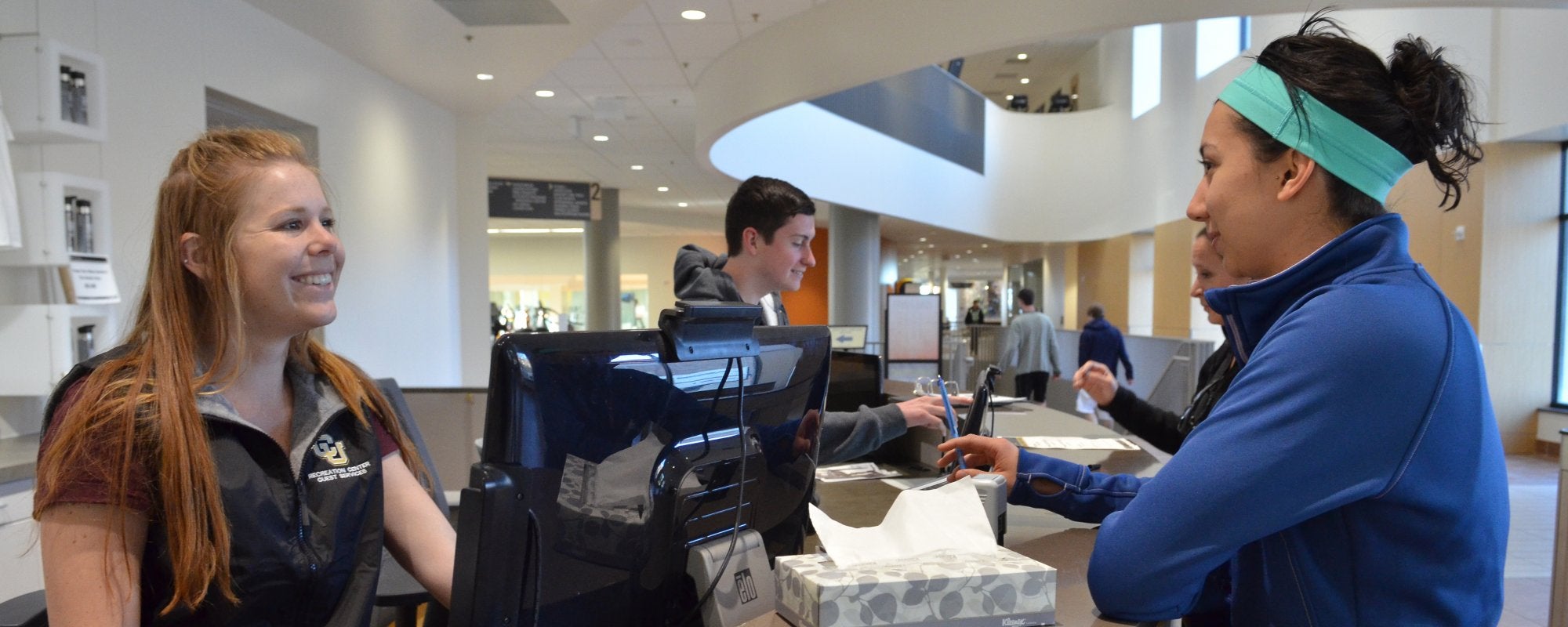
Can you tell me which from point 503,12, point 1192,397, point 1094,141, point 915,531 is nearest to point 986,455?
point 915,531

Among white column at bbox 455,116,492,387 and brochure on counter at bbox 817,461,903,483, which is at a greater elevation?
white column at bbox 455,116,492,387

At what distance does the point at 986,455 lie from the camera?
1475 millimetres

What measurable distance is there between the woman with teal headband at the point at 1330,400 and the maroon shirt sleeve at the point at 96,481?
1.25m

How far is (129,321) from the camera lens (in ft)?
4.65

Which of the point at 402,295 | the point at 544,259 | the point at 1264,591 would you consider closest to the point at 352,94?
the point at 402,295

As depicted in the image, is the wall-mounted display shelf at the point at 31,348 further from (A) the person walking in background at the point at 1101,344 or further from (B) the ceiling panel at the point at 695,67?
(A) the person walking in background at the point at 1101,344

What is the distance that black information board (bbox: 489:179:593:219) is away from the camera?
12.9 meters

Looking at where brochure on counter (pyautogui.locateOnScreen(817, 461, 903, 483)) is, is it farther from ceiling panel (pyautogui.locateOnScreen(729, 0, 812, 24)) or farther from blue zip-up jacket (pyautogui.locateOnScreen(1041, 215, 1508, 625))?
ceiling panel (pyautogui.locateOnScreen(729, 0, 812, 24))

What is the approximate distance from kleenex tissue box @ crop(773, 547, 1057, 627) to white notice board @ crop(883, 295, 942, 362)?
311 inches

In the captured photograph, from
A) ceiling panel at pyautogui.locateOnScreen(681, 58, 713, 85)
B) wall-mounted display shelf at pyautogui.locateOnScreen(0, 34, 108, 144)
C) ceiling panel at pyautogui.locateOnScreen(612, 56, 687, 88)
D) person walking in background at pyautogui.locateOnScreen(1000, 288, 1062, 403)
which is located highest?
ceiling panel at pyautogui.locateOnScreen(612, 56, 687, 88)

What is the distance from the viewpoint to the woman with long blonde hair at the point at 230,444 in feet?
3.73

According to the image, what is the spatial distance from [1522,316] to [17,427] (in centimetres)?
1030

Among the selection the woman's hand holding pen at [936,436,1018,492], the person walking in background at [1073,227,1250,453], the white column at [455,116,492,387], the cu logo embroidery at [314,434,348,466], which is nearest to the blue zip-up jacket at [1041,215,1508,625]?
the woman's hand holding pen at [936,436,1018,492]

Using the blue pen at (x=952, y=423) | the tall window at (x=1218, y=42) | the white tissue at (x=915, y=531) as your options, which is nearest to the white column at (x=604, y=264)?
the tall window at (x=1218, y=42)
